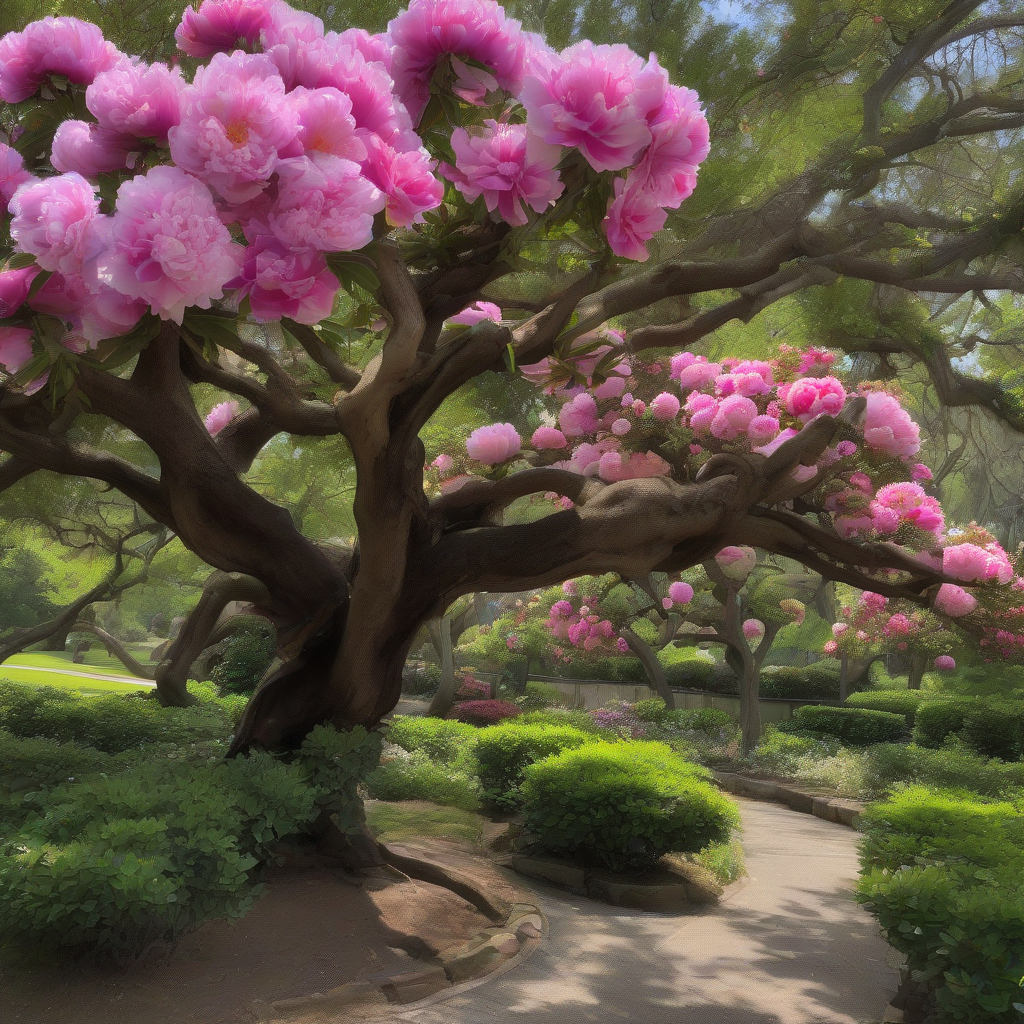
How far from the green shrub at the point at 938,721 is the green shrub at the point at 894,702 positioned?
2.92 metres

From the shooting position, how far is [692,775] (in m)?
8.92

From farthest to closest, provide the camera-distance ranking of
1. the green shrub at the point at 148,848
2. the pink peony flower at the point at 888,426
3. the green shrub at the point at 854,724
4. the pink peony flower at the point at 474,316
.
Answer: the green shrub at the point at 854,724 → the pink peony flower at the point at 888,426 → the pink peony flower at the point at 474,316 → the green shrub at the point at 148,848

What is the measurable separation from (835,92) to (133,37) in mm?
8860

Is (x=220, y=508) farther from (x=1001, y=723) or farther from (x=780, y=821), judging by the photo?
(x=1001, y=723)

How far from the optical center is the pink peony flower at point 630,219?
105 inches

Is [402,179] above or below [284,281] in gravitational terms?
above

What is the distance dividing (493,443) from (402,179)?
3135 mm

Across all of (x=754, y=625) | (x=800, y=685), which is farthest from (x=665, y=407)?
(x=800, y=685)

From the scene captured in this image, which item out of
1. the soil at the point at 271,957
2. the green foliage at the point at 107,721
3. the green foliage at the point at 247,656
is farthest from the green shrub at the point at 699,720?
the soil at the point at 271,957

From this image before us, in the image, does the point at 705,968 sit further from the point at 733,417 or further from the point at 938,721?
the point at 938,721

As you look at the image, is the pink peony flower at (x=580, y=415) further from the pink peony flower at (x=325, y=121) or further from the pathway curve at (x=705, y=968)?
the pink peony flower at (x=325, y=121)

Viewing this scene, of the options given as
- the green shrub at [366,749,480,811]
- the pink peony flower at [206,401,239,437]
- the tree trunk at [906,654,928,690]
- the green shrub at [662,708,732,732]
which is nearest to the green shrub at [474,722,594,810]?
the green shrub at [366,749,480,811]

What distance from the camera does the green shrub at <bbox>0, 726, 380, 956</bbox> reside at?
3.99 metres

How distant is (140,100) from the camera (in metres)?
2.07
